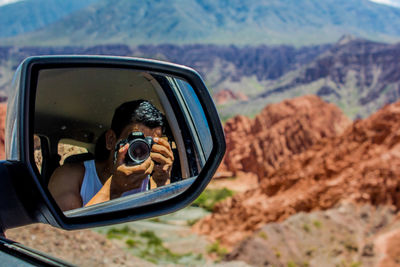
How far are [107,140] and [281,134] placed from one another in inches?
1146

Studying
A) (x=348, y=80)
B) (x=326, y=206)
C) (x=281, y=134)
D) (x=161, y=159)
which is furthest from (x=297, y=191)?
(x=348, y=80)

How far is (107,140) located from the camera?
60.8 inches

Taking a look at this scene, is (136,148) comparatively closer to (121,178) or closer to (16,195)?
(121,178)

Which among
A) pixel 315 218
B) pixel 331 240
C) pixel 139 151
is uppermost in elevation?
pixel 139 151

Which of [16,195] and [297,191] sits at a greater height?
[16,195]

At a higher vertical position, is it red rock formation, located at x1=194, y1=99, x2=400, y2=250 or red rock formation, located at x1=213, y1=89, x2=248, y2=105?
red rock formation, located at x1=213, y1=89, x2=248, y2=105

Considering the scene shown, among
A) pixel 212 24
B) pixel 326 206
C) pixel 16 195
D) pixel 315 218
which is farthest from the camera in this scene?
pixel 212 24

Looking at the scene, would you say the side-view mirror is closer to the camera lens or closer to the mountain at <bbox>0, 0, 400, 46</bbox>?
the camera lens

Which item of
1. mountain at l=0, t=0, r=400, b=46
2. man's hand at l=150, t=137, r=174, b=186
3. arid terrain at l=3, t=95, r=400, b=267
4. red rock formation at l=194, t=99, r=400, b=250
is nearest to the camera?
man's hand at l=150, t=137, r=174, b=186

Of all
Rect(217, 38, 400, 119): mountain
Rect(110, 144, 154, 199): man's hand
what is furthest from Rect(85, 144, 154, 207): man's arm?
Rect(217, 38, 400, 119): mountain

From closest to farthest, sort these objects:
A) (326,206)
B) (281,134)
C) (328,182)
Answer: (326,206) < (328,182) < (281,134)

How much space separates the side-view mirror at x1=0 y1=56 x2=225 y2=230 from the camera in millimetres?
1384

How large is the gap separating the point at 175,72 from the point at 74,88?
0.47 m

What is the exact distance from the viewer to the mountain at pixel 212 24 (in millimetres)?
138500
